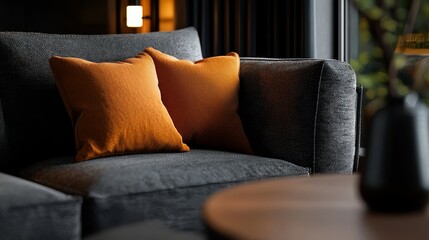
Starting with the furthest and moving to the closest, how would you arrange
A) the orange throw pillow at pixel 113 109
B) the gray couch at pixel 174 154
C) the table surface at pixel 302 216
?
the orange throw pillow at pixel 113 109 → the gray couch at pixel 174 154 → the table surface at pixel 302 216

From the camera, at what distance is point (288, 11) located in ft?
14.8

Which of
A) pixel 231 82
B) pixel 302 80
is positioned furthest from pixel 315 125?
pixel 231 82

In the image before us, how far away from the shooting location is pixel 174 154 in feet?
9.09

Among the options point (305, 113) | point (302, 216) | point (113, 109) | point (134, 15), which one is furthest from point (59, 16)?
point (302, 216)

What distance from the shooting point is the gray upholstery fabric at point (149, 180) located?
2293mm

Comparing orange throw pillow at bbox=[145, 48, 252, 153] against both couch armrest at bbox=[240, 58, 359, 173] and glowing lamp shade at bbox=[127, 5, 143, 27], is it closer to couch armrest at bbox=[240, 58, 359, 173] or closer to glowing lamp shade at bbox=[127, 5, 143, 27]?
couch armrest at bbox=[240, 58, 359, 173]

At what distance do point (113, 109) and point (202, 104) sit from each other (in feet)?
1.23

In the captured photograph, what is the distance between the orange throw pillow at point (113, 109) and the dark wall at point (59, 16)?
4058 millimetres

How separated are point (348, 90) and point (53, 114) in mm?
1099

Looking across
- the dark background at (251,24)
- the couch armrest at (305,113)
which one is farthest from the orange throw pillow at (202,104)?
the dark background at (251,24)

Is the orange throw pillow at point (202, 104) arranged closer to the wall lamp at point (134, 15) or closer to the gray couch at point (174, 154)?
the gray couch at point (174, 154)

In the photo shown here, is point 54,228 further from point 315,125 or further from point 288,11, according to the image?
point 288,11

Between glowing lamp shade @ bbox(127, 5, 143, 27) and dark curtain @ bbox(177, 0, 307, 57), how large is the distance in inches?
52.2

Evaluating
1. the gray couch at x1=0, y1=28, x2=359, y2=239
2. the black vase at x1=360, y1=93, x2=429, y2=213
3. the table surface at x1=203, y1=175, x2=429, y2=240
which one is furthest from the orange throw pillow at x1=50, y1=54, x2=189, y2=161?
the black vase at x1=360, y1=93, x2=429, y2=213
